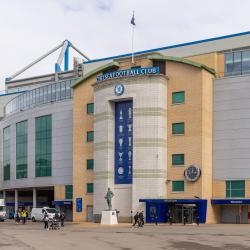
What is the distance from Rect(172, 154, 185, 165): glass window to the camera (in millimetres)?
71812

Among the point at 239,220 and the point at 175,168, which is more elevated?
the point at 175,168

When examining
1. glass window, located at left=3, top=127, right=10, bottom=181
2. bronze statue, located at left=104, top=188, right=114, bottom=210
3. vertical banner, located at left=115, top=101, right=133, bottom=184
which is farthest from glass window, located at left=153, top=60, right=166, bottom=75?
glass window, located at left=3, top=127, right=10, bottom=181

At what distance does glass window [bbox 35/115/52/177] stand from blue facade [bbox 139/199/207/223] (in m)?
26.2

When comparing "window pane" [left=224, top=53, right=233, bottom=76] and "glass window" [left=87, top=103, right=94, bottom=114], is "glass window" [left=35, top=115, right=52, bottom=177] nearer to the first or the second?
"glass window" [left=87, top=103, right=94, bottom=114]

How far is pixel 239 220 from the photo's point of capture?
71.7m

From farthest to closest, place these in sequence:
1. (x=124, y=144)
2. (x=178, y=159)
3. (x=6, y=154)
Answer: (x=6, y=154) < (x=124, y=144) < (x=178, y=159)

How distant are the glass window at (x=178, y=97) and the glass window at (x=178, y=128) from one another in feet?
9.21

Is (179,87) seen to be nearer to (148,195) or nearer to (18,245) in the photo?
(148,195)

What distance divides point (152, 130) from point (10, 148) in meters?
40.6

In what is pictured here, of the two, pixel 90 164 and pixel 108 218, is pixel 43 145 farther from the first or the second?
pixel 108 218

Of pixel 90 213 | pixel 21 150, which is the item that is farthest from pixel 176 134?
pixel 21 150

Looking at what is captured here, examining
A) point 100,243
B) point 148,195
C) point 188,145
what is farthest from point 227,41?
point 100,243

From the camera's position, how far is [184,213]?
233 feet

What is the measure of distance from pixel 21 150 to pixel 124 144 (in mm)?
30930
